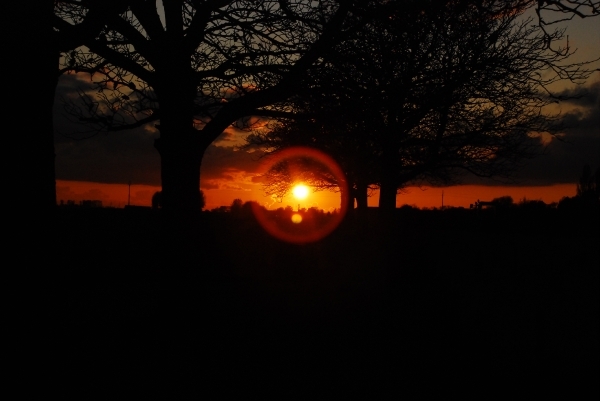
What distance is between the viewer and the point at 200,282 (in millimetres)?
8133

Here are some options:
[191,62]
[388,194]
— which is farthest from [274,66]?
[388,194]

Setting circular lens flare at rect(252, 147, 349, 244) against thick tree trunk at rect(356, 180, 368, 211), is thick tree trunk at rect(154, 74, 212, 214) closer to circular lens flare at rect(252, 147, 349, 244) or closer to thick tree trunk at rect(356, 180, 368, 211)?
circular lens flare at rect(252, 147, 349, 244)

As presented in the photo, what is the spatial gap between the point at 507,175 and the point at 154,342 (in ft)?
56.4

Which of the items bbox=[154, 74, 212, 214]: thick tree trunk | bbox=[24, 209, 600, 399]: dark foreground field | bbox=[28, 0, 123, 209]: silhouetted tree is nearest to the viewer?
bbox=[24, 209, 600, 399]: dark foreground field

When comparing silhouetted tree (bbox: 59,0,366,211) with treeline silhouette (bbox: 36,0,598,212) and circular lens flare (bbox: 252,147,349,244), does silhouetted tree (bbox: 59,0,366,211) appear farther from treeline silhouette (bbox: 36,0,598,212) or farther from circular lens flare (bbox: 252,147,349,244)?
circular lens flare (bbox: 252,147,349,244)

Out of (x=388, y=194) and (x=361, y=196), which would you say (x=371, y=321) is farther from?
(x=361, y=196)

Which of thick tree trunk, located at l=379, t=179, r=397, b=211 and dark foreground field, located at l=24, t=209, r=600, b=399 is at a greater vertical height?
thick tree trunk, located at l=379, t=179, r=397, b=211

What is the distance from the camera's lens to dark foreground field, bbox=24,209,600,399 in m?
5.07

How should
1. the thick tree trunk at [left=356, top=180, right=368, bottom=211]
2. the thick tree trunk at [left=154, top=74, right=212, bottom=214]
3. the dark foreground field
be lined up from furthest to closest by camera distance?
1. the thick tree trunk at [left=356, top=180, right=368, bottom=211]
2. the thick tree trunk at [left=154, top=74, right=212, bottom=214]
3. the dark foreground field

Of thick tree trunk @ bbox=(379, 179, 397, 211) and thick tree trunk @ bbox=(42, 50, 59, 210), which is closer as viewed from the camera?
thick tree trunk @ bbox=(42, 50, 59, 210)

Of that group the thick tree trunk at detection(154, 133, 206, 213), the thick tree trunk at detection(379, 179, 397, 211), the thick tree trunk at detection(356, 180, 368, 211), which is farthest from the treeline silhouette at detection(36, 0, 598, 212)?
the thick tree trunk at detection(356, 180, 368, 211)

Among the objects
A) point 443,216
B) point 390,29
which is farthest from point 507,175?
point 390,29

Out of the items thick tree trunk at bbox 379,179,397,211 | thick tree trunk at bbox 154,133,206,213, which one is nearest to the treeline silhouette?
thick tree trunk at bbox 154,133,206,213

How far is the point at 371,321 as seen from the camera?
26.4ft
